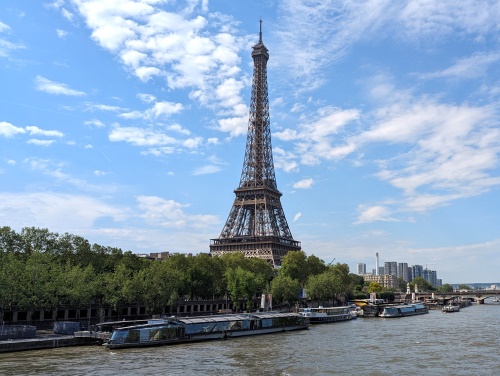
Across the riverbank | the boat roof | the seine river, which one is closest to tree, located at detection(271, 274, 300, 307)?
the boat roof

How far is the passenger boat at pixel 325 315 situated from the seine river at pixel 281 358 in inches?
1030

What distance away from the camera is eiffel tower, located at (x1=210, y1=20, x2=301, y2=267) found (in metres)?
144

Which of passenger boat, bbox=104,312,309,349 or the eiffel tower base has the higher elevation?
the eiffel tower base

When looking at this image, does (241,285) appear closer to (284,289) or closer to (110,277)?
(284,289)

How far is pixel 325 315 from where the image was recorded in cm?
9075

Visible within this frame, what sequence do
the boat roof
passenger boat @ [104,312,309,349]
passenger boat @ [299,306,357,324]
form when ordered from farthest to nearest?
passenger boat @ [299,306,357,324]
the boat roof
passenger boat @ [104,312,309,349]

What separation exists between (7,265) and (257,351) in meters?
31.3

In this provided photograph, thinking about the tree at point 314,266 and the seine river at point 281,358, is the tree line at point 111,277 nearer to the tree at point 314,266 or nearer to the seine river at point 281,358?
the tree at point 314,266

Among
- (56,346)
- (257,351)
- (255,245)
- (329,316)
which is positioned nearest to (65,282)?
(56,346)

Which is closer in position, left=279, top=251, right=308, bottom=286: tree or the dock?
the dock

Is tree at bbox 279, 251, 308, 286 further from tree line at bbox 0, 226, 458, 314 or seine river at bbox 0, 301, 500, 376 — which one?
seine river at bbox 0, 301, 500, 376

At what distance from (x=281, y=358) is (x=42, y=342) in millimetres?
22852

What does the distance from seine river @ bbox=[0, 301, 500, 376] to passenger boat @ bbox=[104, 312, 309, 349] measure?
169cm

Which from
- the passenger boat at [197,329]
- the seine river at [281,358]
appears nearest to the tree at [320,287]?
the passenger boat at [197,329]
